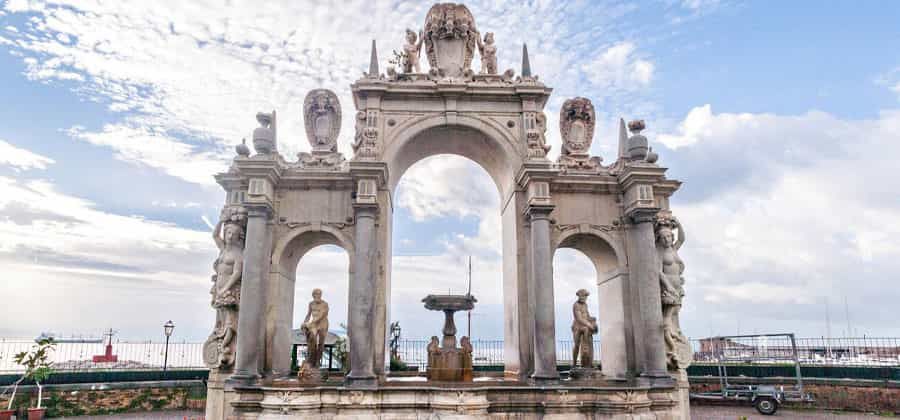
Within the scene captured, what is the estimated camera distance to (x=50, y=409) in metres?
20.3

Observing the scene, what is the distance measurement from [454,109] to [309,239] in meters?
5.33

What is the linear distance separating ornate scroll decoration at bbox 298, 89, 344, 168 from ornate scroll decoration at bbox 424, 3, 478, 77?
3065 millimetres

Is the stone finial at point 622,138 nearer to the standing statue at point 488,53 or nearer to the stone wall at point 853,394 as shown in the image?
the standing statue at point 488,53

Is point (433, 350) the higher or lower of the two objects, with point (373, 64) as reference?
lower

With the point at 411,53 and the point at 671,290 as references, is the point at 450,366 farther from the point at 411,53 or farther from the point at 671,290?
the point at 411,53

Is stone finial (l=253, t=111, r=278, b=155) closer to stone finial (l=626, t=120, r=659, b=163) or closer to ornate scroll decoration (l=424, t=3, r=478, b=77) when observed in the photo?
ornate scroll decoration (l=424, t=3, r=478, b=77)

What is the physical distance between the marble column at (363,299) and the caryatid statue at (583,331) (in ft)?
17.5

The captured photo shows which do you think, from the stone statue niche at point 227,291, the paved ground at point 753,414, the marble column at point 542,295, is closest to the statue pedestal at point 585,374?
the marble column at point 542,295

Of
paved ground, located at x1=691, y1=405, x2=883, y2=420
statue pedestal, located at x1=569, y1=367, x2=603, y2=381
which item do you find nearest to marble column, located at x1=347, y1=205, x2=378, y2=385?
statue pedestal, located at x1=569, y1=367, x2=603, y2=381

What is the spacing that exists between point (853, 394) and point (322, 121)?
21961 mm

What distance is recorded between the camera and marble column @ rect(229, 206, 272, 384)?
42.3 feet

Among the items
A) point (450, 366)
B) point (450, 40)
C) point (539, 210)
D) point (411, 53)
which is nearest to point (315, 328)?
A: point (450, 366)

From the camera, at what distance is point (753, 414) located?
851 inches

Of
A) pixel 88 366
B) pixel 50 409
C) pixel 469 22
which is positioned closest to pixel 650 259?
pixel 469 22
